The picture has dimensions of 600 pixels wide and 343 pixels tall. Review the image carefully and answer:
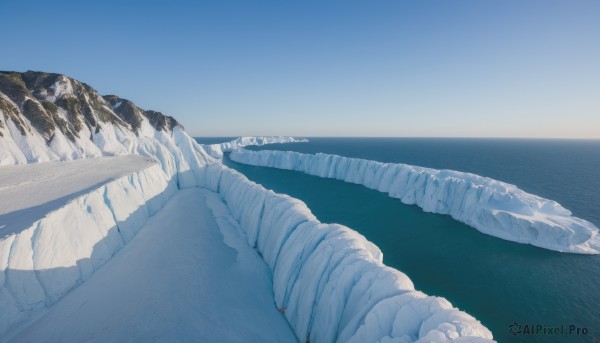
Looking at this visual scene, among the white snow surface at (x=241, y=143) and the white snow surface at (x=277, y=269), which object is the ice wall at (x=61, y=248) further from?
the white snow surface at (x=241, y=143)

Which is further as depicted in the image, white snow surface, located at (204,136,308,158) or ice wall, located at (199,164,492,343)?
white snow surface, located at (204,136,308,158)

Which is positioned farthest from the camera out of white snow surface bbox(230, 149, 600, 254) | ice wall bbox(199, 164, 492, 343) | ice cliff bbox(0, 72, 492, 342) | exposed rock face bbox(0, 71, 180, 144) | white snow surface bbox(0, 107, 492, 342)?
exposed rock face bbox(0, 71, 180, 144)

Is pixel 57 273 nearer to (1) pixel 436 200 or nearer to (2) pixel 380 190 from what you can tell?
(1) pixel 436 200

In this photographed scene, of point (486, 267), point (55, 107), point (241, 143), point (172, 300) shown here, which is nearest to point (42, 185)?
point (172, 300)

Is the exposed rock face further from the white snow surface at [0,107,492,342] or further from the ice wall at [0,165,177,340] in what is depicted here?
the ice wall at [0,165,177,340]

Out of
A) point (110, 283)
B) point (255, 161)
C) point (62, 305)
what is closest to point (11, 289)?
point (62, 305)

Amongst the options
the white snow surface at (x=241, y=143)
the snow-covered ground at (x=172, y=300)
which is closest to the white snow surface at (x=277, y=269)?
the snow-covered ground at (x=172, y=300)

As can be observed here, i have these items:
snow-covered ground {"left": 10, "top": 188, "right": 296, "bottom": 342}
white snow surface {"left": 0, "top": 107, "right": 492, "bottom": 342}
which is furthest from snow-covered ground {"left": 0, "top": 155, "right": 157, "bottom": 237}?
snow-covered ground {"left": 10, "top": 188, "right": 296, "bottom": 342}
